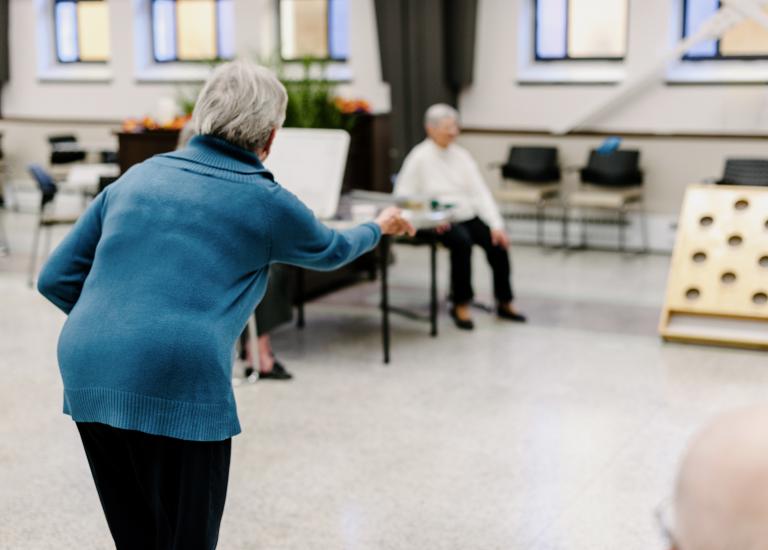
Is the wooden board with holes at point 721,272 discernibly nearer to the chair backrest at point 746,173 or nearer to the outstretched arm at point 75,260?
the chair backrest at point 746,173

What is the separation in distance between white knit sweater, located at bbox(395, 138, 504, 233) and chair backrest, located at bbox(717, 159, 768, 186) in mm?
1904

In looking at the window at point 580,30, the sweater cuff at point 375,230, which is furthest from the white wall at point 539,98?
the sweater cuff at point 375,230

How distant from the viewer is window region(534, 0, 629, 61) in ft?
32.0

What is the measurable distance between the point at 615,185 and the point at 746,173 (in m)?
2.06

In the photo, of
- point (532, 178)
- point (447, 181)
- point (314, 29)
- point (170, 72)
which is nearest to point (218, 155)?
point (447, 181)

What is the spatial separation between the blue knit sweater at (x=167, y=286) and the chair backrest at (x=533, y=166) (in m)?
7.42

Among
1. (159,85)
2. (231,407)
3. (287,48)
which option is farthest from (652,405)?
(159,85)

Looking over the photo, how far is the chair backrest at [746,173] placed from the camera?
7160mm

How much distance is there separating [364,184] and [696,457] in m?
7.04

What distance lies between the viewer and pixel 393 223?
3.06 metres

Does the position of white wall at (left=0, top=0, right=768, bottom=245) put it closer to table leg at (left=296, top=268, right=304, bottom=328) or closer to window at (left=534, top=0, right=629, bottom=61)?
window at (left=534, top=0, right=629, bottom=61)

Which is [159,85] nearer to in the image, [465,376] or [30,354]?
[30,354]

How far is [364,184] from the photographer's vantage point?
800cm

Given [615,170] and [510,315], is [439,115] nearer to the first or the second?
[510,315]
